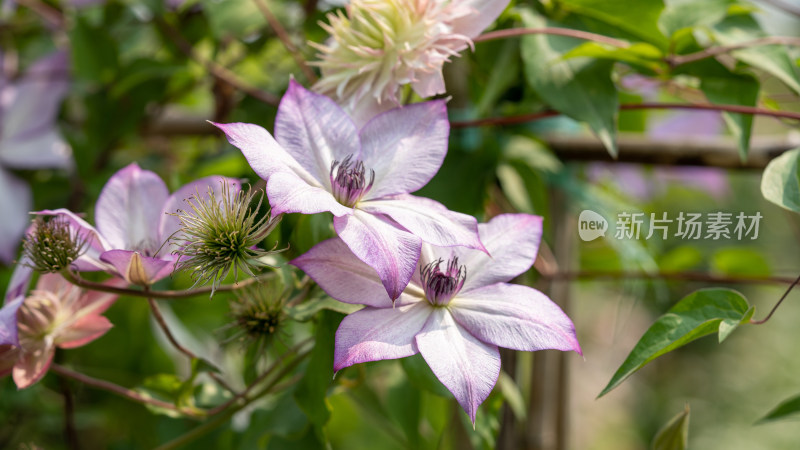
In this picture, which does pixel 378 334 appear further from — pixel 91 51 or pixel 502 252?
pixel 91 51

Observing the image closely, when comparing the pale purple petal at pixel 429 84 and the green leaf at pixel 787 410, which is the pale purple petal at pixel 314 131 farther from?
the green leaf at pixel 787 410

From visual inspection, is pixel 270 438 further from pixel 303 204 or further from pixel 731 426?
pixel 731 426

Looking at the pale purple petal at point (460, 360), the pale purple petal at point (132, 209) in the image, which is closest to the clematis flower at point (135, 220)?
the pale purple petal at point (132, 209)

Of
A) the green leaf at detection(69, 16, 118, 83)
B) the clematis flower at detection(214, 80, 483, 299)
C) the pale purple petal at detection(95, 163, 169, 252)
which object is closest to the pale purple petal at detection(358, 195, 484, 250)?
the clematis flower at detection(214, 80, 483, 299)

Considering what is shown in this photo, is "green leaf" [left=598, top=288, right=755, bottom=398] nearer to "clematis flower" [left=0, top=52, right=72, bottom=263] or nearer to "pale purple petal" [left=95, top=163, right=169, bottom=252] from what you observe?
"pale purple petal" [left=95, top=163, right=169, bottom=252]

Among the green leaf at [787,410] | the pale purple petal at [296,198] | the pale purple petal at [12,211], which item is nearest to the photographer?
the pale purple petal at [296,198]

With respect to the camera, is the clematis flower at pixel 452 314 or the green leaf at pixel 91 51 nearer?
the clematis flower at pixel 452 314
